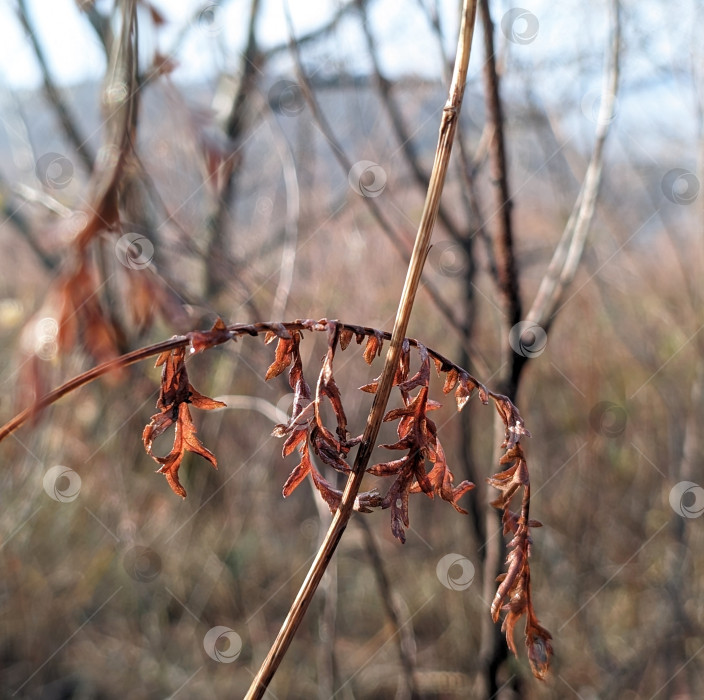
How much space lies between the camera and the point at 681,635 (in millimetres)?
1983

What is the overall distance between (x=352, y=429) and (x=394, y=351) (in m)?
2.11

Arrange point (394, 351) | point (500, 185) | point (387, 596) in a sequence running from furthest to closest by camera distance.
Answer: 1. point (387, 596)
2. point (500, 185)
3. point (394, 351)

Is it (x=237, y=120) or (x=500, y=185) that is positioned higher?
(x=237, y=120)

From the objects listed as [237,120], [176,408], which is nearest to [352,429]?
[237,120]

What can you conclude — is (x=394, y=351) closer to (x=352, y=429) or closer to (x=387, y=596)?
(x=387, y=596)

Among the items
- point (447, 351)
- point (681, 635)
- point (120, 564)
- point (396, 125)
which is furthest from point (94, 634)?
point (396, 125)

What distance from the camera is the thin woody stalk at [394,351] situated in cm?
46

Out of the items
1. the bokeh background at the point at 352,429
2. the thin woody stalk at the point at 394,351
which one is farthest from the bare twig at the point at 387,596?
the thin woody stalk at the point at 394,351

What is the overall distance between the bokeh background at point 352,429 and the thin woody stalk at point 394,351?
3.62 ft

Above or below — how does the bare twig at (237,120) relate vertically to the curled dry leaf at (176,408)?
above

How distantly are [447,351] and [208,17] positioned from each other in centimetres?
146

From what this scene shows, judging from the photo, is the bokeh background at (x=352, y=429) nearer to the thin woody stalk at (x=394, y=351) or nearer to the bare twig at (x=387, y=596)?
the bare twig at (x=387, y=596)

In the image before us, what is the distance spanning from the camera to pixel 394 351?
46 cm

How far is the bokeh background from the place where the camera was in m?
2.02
